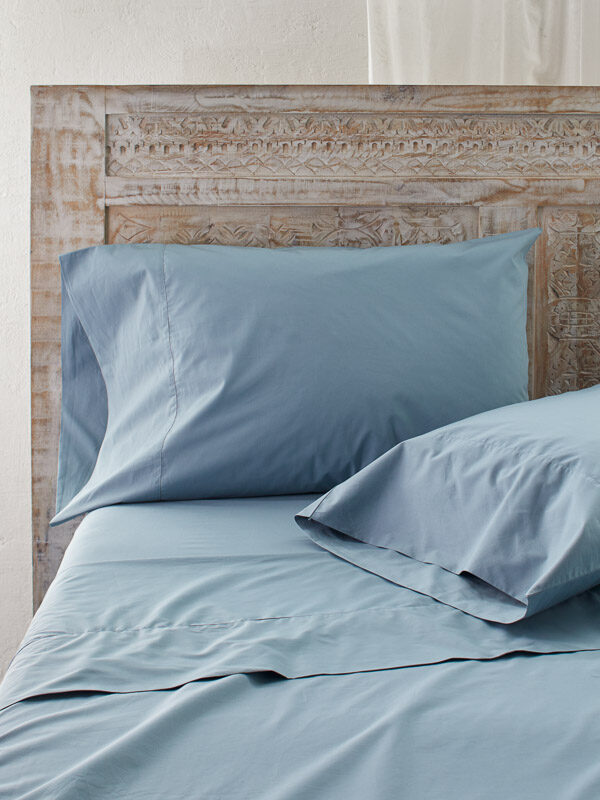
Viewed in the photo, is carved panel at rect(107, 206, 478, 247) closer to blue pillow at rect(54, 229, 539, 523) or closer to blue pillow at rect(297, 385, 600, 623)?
blue pillow at rect(54, 229, 539, 523)

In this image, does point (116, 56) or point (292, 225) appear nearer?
point (292, 225)

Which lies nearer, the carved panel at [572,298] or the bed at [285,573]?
the bed at [285,573]

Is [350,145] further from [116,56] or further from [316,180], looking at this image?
[116,56]

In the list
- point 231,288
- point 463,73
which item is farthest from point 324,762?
point 463,73

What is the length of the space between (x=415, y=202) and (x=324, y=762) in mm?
1251

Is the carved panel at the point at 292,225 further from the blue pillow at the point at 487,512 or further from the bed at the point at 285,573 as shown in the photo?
the blue pillow at the point at 487,512

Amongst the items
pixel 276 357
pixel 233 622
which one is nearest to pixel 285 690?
pixel 233 622

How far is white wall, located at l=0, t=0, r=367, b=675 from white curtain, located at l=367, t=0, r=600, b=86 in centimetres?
17

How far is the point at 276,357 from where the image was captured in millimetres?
1158

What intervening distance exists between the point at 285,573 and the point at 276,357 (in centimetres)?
42

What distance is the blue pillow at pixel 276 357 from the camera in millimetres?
1143

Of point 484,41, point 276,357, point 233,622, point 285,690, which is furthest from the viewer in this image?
point 484,41

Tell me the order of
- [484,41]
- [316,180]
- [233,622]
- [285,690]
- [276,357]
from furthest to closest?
[484,41] < [316,180] < [276,357] < [233,622] < [285,690]

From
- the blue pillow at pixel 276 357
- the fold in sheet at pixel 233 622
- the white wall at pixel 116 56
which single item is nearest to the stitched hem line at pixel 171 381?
the blue pillow at pixel 276 357
